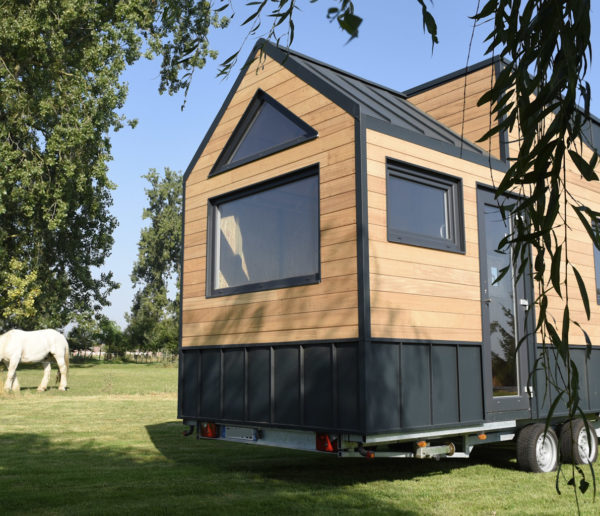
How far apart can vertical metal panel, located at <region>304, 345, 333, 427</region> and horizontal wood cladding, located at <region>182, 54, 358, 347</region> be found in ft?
0.59

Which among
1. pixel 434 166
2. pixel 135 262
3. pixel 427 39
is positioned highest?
pixel 135 262

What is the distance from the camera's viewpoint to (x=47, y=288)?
29938mm

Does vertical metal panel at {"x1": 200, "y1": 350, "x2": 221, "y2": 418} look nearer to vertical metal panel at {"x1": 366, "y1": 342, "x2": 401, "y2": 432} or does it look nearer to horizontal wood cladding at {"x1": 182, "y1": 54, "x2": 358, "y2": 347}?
horizontal wood cladding at {"x1": 182, "y1": 54, "x2": 358, "y2": 347}

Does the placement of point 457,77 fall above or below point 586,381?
above

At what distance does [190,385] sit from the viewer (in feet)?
24.9

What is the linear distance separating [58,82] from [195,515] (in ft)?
74.0

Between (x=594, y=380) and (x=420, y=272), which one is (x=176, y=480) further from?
(x=594, y=380)

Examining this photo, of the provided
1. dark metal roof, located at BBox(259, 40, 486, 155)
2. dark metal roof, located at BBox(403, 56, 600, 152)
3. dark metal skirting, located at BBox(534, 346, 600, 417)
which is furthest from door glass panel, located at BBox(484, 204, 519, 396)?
dark metal roof, located at BBox(403, 56, 600, 152)

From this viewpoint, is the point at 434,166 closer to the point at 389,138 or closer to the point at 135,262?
the point at 389,138

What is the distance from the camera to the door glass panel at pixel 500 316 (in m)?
7.13

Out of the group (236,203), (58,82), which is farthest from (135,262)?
(236,203)

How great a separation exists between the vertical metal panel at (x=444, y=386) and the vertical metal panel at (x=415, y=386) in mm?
85

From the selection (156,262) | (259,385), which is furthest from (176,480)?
(156,262)

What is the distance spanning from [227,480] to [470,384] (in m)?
2.74
